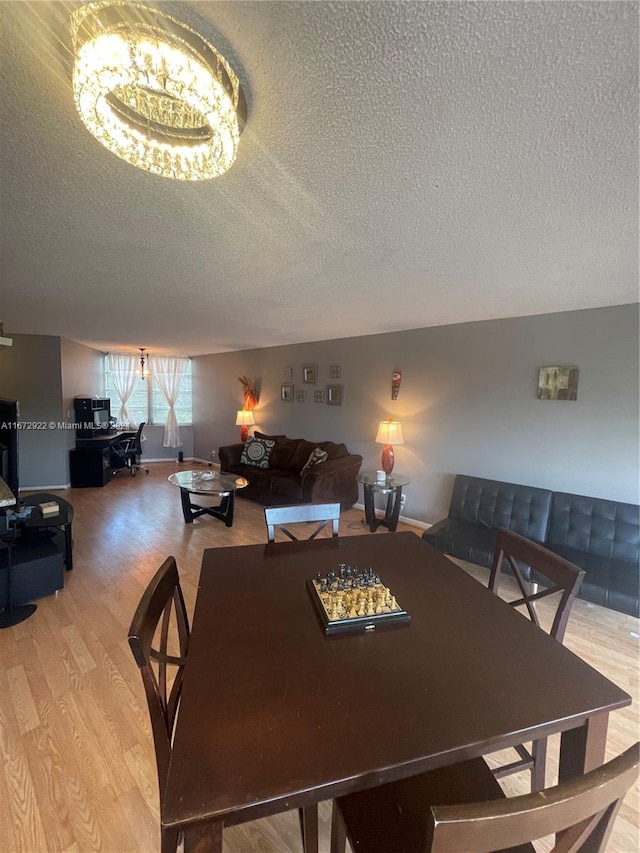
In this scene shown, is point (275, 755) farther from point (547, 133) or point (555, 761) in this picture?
point (547, 133)

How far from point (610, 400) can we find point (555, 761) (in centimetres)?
261

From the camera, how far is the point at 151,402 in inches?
311

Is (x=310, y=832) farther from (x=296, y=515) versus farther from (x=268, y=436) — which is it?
(x=268, y=436)

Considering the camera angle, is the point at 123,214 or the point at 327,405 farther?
the point at 327,405

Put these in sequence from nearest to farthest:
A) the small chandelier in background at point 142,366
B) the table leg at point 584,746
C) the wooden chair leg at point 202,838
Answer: the wooden chair leg at point 202,838 < the table leg at point 584,746 < the small chandelier in background at point 142,366

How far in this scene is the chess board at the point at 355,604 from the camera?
1.14 meters

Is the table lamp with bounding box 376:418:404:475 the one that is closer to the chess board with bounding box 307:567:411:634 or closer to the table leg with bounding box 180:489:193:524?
the table leg with bounding box 180:489:193:524

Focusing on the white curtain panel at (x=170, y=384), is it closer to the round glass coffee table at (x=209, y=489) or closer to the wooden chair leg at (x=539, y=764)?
the round glass coffee table at (x=209, y=489)

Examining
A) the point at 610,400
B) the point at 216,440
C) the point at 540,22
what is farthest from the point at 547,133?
the point at 216,440

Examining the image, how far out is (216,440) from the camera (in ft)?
24.3

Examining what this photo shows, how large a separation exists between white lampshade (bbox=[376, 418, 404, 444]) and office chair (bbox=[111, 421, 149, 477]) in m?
5.08

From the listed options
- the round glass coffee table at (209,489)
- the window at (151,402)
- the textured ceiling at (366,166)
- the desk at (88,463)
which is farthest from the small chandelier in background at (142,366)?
the textured ceiling at (366,166)

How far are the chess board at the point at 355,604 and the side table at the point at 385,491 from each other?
248 centimetres

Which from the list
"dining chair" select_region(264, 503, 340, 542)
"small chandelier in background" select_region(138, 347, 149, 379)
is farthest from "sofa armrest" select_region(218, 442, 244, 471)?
"dining chair" select_region(264, 503, 340, 542)
